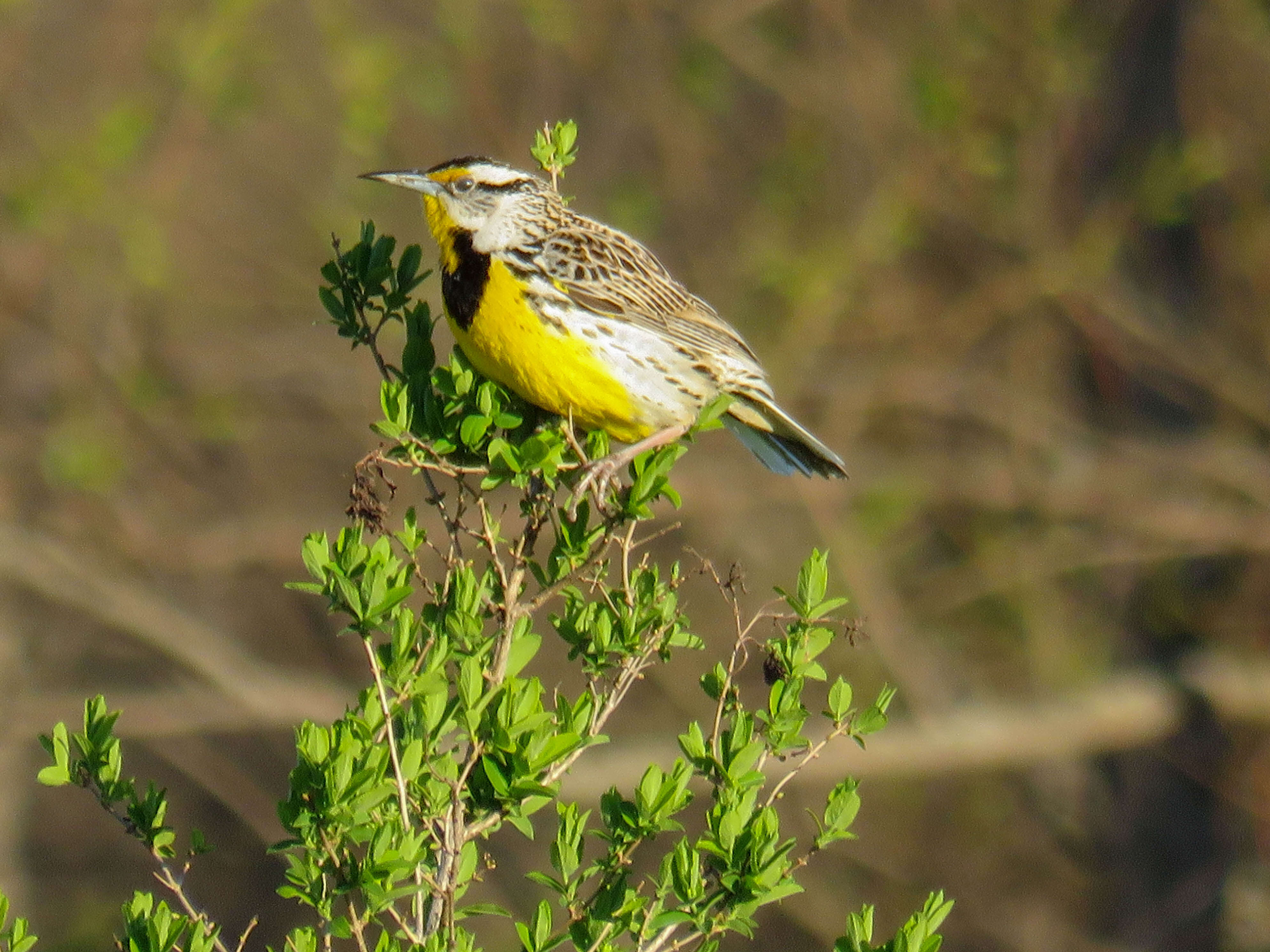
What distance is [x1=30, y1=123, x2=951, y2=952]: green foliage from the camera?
6.39 feet

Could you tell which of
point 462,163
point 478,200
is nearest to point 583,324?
point 478,200

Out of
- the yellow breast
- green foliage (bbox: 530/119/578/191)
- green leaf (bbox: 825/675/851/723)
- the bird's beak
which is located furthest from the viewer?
the bird's beak

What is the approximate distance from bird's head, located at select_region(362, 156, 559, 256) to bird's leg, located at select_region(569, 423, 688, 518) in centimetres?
54

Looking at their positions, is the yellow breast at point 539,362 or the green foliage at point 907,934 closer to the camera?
the green foliage at point 907,934

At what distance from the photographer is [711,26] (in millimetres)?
7316

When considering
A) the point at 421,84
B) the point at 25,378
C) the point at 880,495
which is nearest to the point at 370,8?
the point at 421,84

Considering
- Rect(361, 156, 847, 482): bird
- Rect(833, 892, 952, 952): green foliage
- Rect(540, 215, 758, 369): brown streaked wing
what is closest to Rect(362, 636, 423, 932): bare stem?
Rect(833, 892, 952, 952): green foliage

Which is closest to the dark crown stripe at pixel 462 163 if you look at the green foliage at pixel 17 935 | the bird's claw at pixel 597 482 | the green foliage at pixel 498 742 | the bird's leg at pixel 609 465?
the bird's leg at pixel 609 465

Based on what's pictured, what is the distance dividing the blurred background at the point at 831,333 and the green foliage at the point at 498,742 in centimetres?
458

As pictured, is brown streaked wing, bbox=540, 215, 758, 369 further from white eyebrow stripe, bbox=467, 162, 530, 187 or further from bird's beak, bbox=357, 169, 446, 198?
bird's beak, bbox=357, 169, 446, 198

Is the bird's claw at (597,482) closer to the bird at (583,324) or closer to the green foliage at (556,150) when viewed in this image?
the bird at (583,324)

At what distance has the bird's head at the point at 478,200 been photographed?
3496 mm

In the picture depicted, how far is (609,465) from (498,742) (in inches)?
35.2

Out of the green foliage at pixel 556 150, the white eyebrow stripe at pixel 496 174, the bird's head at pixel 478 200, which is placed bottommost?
the bird's head at pixel 478 200
